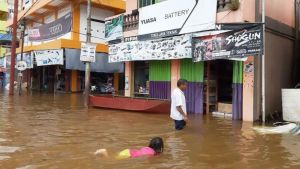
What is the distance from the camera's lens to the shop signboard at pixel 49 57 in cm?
2765

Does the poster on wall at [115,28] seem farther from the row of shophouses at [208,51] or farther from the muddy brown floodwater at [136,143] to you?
the muddy brown floodwater at [136,143]

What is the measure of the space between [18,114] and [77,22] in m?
15.0

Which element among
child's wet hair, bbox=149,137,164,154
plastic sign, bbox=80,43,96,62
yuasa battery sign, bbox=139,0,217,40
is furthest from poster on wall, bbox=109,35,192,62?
child's wet hair, bbox=149,137,164,154

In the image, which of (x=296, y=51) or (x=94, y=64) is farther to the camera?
(x=94, y=64)

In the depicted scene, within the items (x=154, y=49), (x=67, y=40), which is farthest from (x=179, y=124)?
(x=67, y=40)

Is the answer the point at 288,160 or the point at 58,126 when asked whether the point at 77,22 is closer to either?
the point at 58,126

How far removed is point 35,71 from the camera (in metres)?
37.5

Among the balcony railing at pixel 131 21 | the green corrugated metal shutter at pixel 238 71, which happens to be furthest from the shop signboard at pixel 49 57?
the green corrugated metal shutter at pixel 238 71

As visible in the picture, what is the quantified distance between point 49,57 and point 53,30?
348 centimetres

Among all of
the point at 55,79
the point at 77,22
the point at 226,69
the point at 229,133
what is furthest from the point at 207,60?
the point at 55,79

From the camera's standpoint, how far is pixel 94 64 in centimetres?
2862

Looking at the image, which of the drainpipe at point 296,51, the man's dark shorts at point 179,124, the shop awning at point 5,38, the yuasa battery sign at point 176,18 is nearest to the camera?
the man's dark shorts at point 179,124

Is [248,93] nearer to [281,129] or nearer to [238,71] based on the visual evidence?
[238,71]

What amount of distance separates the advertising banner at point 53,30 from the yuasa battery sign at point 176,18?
41.5 feet
